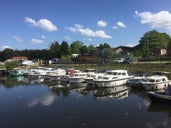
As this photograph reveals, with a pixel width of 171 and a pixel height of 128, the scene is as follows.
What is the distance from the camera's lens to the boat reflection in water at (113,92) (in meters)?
39.4

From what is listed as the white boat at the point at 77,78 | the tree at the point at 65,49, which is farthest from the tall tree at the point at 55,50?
the white boat at the point at 77,78

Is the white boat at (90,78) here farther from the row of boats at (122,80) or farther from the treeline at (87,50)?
the treeline at (87,50)

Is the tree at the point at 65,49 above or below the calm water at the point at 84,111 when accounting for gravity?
above

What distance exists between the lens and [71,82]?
180 feet

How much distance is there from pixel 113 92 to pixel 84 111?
12507 millimetres

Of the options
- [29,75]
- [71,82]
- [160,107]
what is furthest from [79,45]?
[160,107]

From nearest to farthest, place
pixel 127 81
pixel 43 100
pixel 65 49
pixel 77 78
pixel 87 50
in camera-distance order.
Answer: pixel 43 100, pixel 127 81, pixel 77 78, pixel 65 49, pixel 87 50

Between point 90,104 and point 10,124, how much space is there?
441 inches

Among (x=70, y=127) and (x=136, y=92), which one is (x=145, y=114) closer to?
(x=70, y=127)

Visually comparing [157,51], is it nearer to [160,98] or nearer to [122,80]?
[122,80]

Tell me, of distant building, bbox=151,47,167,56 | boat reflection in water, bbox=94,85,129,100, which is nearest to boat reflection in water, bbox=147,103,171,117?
boat reflection in water, bbox=94,85,129,100

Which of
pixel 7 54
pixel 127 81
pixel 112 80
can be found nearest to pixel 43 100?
pixel 112 80

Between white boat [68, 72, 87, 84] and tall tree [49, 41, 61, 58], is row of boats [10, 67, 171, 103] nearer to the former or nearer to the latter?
white boat [68, 72, 87, 84]

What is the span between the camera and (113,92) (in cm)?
4250
